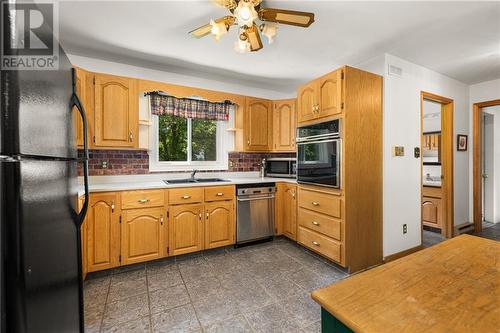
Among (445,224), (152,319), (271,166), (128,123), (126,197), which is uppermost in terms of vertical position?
(128,123)

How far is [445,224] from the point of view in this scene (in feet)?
11.2

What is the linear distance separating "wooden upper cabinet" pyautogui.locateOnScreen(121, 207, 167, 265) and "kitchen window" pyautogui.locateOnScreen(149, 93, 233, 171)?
0.83m

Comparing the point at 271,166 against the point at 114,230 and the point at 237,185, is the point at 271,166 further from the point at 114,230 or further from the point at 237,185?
the point at 114,230

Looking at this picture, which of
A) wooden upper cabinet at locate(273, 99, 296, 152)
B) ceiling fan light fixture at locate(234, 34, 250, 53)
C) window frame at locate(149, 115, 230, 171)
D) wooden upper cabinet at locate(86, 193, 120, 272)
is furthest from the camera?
wooden upper cabinet at locate(273, 99, 296, 152)

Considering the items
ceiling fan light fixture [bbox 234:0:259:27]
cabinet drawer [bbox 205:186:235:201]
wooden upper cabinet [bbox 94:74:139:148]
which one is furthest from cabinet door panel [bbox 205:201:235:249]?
ceiling fan light fixture [bbox 234:0:259:27]

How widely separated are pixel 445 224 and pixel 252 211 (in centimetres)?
297

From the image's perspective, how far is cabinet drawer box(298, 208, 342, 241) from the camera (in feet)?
7.82

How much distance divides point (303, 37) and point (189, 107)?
5.67ft

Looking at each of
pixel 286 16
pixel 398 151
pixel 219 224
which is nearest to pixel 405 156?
pixel 398 151

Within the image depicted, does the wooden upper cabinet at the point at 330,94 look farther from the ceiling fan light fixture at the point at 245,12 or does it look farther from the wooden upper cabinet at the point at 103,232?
the wooden upper cabinet at the point at 103,232

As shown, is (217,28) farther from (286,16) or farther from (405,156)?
(405,156)

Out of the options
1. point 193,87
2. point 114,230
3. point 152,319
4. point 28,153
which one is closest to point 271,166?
point 193,87

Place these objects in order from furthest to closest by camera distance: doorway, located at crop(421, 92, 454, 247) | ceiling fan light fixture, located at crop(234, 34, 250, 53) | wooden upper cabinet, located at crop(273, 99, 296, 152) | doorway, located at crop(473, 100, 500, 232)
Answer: doorway, located at crop(473, 100, 500, 232)
wooden upper cabinet, located at crop(273, 99, 296, 152)
doorway, located at crop(421, 92, 454, 247)
ceiling fan light fixture, located at crop(234, 34, 250, 53)

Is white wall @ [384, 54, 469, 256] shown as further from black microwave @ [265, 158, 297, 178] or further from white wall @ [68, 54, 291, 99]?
white wall @ [68, 54, 291, 99]
